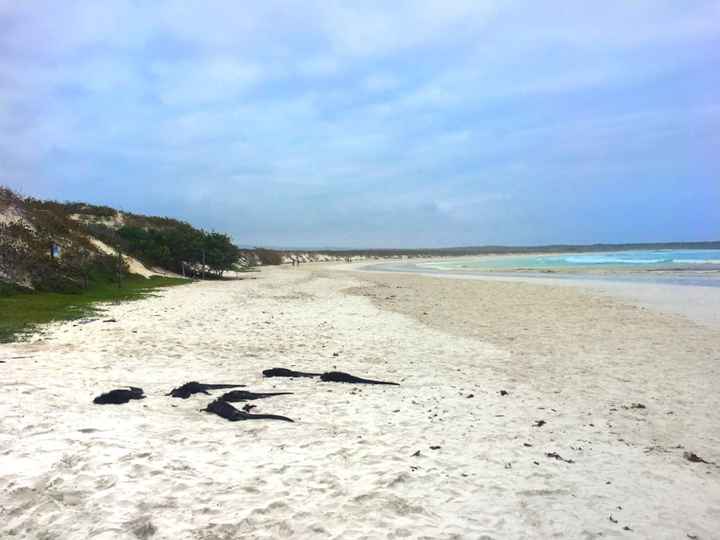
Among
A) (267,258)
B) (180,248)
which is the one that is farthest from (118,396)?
(267,258)

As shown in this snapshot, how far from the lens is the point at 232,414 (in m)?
6.55

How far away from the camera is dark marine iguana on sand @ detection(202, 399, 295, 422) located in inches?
256

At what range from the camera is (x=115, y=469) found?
15.6 feet

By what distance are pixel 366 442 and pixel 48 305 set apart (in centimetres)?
1432

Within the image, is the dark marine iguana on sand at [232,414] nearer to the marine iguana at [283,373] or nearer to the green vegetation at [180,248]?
the marine iguana at [283,373]

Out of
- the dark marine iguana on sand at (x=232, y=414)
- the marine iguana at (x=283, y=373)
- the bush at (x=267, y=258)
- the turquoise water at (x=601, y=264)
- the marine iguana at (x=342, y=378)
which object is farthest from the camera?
the bush at (x=267, y=258)

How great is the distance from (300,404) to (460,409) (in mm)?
2197

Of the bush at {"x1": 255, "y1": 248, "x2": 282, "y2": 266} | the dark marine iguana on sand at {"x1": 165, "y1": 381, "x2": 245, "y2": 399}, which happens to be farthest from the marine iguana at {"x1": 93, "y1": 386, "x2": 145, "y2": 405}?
the bush at {"x1": 255, "y1": 248, "x2": 282, "y2": 266}

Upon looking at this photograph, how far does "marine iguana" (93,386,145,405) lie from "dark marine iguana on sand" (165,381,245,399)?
459 millimetres

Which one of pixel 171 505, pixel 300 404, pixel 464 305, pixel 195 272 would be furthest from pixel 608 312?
pixel 195 272


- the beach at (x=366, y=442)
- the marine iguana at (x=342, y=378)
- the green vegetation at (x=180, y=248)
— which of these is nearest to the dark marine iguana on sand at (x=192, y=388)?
the beach at (x=366, y=442)

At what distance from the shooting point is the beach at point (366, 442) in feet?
13.5

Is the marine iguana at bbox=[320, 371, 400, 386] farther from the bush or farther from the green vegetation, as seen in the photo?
the bush

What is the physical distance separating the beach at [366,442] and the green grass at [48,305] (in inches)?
49.6
